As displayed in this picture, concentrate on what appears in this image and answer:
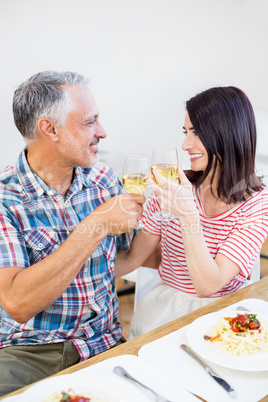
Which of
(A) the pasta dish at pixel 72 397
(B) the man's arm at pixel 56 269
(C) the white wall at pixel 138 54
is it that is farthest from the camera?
(C) the white wall at pixel 138 54

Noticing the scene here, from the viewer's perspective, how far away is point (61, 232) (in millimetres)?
1424

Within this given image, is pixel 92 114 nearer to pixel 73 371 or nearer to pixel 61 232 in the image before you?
pixel 61 232

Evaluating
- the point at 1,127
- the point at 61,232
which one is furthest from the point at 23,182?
the point at 1,127

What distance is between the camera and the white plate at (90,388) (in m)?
0.73

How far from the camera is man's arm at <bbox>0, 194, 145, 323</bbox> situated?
4.03 feet

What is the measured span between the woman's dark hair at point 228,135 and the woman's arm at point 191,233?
268 mm

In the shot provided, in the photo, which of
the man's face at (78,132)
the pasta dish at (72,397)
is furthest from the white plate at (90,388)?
the man's face at (78,132)

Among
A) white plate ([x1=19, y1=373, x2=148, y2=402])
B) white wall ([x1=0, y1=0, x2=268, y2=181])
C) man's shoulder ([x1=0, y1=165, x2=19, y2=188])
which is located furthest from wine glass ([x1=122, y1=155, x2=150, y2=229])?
white wall ([x1=0, y1=0, x2=268, y2=181])

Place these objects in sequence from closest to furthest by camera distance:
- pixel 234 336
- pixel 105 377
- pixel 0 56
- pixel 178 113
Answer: pixel 105 377, pixel 234 336, pixel 0 56, pixel 178 113

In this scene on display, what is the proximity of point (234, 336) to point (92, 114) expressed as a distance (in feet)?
2.92

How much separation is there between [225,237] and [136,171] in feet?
1.49

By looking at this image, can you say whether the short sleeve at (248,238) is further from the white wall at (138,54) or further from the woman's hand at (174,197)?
the white wall at (138,54)

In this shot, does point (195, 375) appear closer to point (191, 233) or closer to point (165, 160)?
point (191, 233)

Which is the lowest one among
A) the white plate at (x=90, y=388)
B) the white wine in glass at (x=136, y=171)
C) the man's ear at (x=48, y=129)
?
the white plate at (x=90, y=388)
